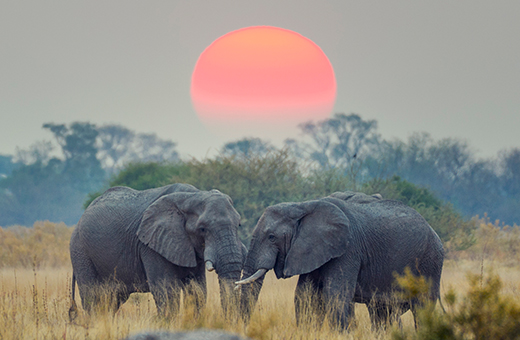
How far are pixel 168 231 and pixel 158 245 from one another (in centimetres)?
23

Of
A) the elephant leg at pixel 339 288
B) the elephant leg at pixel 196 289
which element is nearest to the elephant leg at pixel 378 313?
the elephant leg at pixel 339 288

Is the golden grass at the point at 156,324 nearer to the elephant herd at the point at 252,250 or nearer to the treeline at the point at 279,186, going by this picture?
the elephant herd at the point at 252,250

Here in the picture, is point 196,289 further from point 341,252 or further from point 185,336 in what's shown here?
point 185,336

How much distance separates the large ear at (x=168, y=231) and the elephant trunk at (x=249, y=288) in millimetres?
788

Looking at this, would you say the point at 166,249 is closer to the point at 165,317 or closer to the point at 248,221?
the point at 165,317

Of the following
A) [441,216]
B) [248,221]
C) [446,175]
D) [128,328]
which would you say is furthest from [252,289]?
[446,175]

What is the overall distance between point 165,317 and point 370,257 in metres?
2.86

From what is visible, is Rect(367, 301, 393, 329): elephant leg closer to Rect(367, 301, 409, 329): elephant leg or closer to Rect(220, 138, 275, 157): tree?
Rect(367, 301, 409, 329): elephant leg

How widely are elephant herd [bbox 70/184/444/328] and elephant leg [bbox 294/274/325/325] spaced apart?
0.07ft

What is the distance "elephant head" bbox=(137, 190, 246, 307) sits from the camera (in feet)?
27.2

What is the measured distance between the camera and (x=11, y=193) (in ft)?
219

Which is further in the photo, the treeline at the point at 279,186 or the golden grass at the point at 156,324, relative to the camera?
the treeline at the point at 279,186

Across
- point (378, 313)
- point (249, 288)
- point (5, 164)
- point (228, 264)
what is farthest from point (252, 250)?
point (5, 164)

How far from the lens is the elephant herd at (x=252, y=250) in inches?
325
